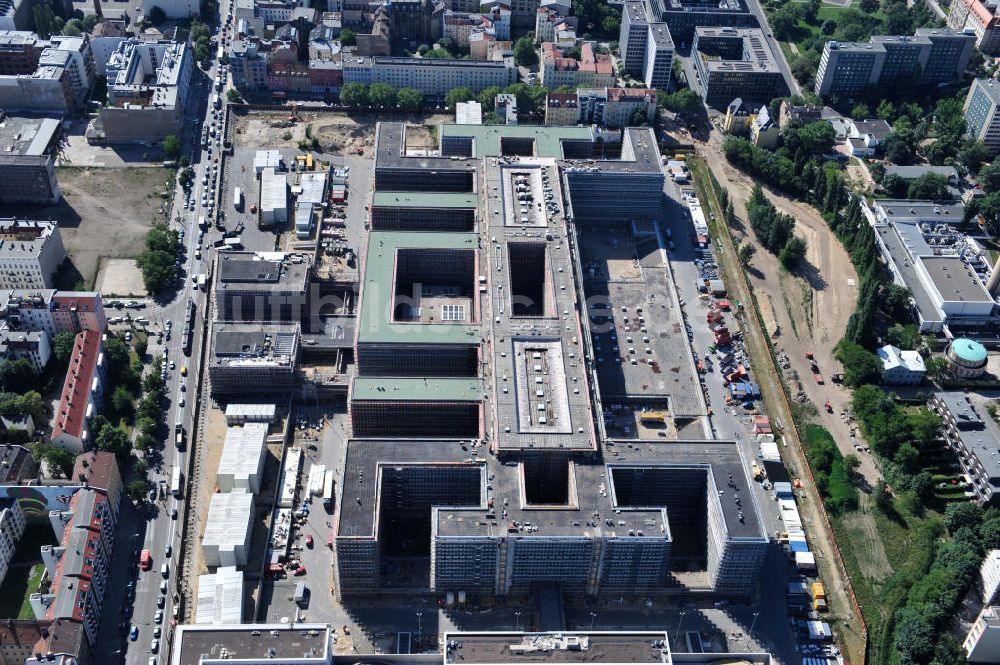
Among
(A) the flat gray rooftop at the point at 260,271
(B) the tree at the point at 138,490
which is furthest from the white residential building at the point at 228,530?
(A) the flat gray rooftop at the point at 260,271

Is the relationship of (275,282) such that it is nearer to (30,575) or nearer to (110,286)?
(110,286)

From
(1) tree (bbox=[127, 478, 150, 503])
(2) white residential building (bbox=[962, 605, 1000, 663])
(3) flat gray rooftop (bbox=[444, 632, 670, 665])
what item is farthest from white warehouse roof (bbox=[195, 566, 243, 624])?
(2) white residential building (bbox=[962, 605, 1000, 663])

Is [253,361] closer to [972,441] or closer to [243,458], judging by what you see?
[243,458]

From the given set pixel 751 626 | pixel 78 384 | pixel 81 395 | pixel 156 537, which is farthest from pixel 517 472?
pixel 78 384

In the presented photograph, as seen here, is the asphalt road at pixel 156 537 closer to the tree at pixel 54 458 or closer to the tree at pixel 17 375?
the tree at pixel 54 458

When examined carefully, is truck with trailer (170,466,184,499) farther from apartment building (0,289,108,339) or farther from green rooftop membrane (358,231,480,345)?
green rooftop membrane (358,231,480,345)
